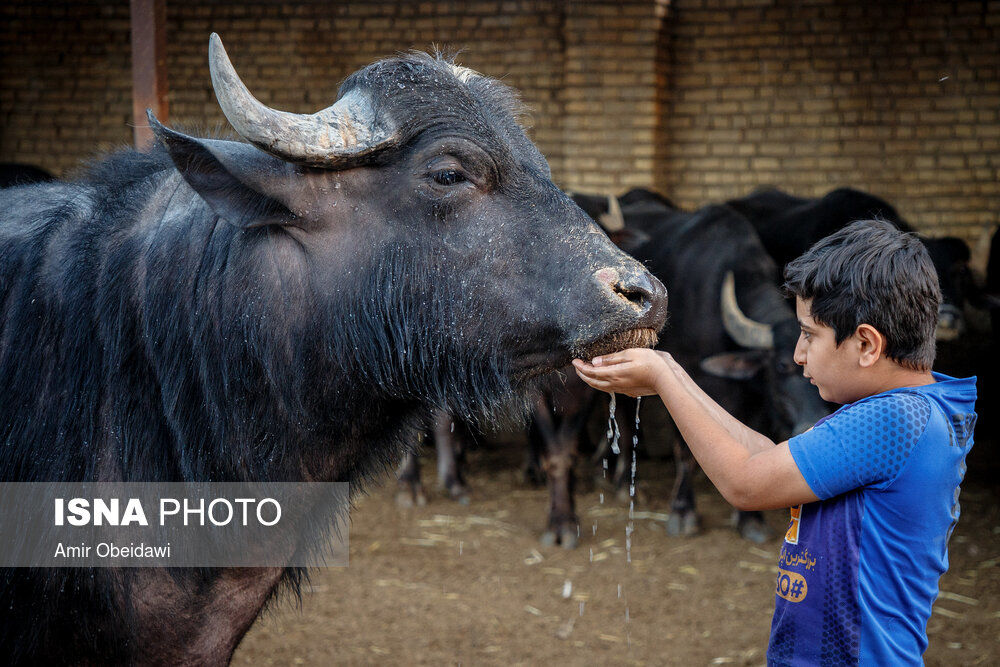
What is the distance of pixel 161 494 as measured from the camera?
2.27 m

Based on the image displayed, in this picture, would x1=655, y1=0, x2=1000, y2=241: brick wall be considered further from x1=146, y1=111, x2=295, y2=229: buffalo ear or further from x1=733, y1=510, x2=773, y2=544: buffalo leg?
x1=146, y1=111, x2=295, y2=229: buffalo ear

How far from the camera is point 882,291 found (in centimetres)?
200

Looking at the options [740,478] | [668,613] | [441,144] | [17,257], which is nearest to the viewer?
[740,478]

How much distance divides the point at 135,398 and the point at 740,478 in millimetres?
1485

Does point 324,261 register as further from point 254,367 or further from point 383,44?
point 383,44

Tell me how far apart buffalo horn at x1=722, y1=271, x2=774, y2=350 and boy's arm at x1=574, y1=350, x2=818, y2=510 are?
3.89 m

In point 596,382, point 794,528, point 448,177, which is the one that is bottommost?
point 794,528

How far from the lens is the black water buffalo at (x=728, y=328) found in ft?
18.8

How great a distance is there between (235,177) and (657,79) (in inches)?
297

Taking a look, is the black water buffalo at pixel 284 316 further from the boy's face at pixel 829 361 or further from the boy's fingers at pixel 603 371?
the boy's face at pixel 829 361

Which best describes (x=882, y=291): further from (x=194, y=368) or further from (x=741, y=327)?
(x=741, y=327)

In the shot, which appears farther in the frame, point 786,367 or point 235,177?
point 786,367

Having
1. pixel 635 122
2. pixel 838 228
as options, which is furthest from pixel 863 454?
pixel 635 122

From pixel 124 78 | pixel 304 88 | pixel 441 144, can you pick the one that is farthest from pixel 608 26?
pixel 441 144
